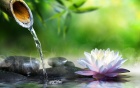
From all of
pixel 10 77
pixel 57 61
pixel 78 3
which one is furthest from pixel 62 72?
pixel 78 3

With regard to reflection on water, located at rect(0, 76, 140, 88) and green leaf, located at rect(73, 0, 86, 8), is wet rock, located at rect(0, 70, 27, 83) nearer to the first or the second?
reflection on water, located at rect(0, 76, 140, 88)

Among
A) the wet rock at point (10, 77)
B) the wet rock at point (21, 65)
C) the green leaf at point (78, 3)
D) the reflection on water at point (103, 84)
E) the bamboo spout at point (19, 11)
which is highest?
the green leaf at point (78, 3)

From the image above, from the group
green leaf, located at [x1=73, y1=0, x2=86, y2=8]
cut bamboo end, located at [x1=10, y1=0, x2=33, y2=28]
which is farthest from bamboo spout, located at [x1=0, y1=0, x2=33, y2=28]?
green leaf, located at [x1=73, y1=0, x2=86, y2=8]

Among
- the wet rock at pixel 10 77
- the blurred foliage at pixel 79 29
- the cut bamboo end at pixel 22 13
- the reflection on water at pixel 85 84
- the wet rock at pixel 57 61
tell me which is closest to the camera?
the reflection on water at pixel 85 84

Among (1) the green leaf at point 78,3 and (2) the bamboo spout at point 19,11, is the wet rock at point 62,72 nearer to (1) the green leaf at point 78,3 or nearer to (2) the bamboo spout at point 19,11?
(2) the bamboo spout at point 19,11

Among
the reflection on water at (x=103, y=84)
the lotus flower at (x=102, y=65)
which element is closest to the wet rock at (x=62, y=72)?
the lotus flower at (x=102, y=65)

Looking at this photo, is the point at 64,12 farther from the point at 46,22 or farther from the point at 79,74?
the point at 79,74
